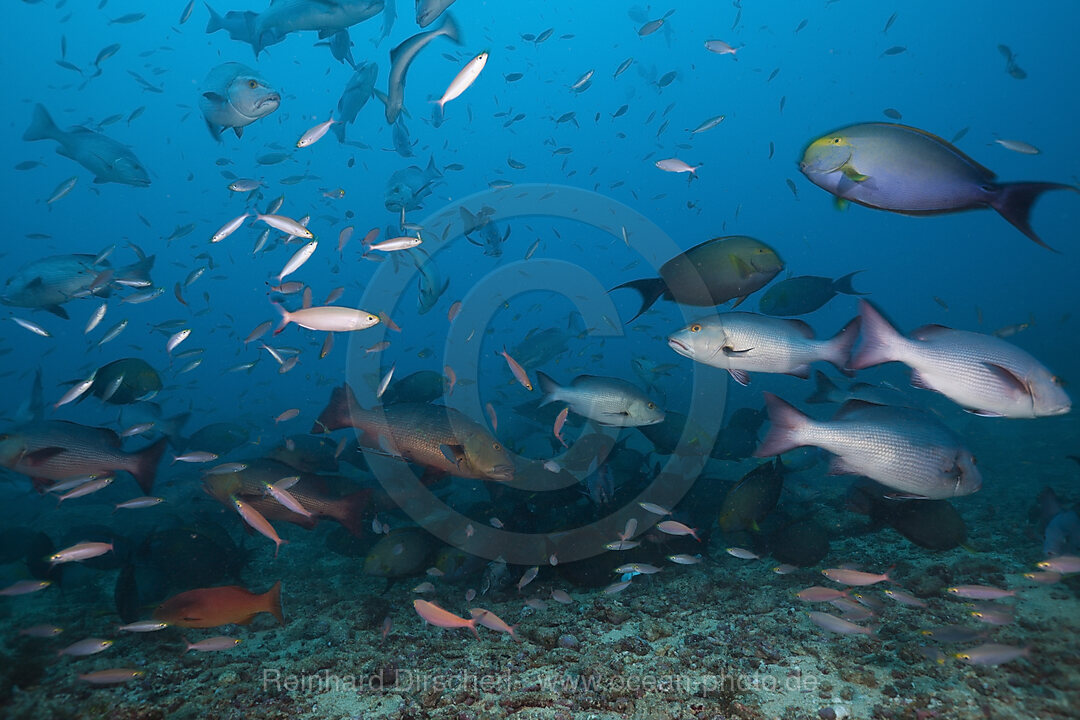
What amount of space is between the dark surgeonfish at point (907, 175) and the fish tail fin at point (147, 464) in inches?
220

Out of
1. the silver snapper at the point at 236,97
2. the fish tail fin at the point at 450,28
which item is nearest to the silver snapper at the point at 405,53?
the fish tail fin at the point at 450,28

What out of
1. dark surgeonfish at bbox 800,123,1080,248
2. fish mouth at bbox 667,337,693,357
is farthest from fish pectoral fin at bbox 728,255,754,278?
dark surgeonfish at bbox 800,123,1080,248

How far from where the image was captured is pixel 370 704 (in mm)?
Result: 2652

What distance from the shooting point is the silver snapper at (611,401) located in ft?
13.9

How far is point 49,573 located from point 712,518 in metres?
6.91

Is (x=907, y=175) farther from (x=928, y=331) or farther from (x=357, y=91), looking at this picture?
(x=357, y=91)

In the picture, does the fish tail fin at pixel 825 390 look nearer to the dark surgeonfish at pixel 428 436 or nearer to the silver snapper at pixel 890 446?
the silver snapper at pixel 890 446

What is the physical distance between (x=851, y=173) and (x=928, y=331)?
1189 millimetres

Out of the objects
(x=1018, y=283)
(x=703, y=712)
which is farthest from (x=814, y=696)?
(x=1018, y=283)

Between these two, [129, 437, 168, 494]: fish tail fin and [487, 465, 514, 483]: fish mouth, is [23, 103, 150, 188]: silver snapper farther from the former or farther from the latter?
[487, 465, 514, 483]: fish mouth

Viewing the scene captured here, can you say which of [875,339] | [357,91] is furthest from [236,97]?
[875,339]

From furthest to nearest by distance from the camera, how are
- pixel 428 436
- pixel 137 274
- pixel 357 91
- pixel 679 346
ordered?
pixel 357 91, pixel 137 274, pixel 428 436, pixel 679 346

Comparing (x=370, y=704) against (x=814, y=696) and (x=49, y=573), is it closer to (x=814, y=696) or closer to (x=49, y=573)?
(x=814, y=696)

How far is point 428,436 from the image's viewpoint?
3947mm
